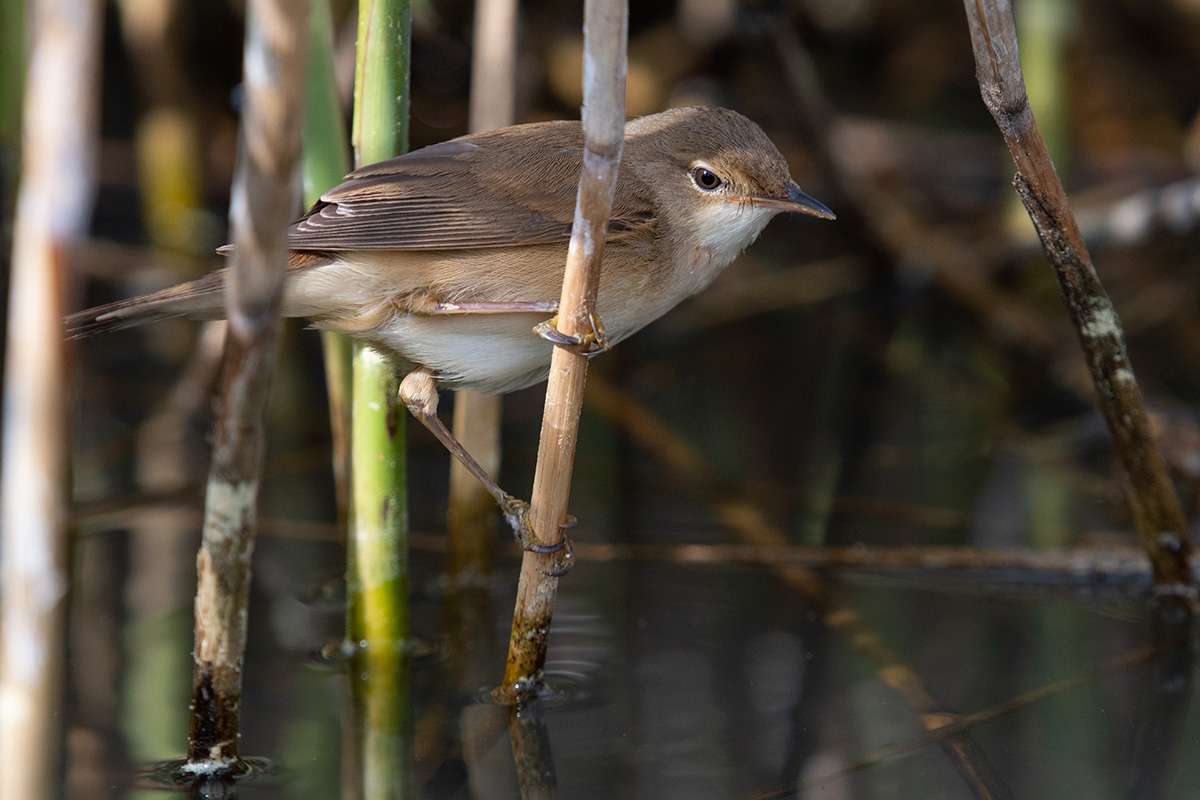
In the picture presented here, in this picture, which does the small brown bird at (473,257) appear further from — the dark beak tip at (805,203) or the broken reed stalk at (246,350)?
the broken reed stalk at (246,350)

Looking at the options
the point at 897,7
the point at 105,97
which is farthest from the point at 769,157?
the point at 105,97

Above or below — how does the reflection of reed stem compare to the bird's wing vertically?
below

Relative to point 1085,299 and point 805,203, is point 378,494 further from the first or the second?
point 1085,299

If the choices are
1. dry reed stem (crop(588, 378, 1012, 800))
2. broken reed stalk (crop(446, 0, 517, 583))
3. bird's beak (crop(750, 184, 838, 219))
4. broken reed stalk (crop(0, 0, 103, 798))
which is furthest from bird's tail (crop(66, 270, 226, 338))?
dry reed stem (crop(588, 378, 1012, 800))

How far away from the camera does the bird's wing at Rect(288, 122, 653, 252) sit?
275 cm

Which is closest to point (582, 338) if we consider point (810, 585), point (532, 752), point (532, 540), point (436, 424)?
point (532, 540)

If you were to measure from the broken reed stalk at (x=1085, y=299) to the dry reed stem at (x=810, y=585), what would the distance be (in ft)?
2.49

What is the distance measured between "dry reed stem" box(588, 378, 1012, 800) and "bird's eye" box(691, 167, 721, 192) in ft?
3.99

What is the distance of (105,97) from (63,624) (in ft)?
15.8

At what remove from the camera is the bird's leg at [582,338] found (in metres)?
2.42

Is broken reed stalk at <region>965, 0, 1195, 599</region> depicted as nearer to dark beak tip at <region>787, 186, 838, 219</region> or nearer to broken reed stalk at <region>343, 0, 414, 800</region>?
dark beak tip at <region>787, 186, 838, 219</region>

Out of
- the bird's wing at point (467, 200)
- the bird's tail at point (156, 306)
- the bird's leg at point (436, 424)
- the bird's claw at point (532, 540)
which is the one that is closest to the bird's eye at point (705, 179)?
the bird's wing at point (467, 200)

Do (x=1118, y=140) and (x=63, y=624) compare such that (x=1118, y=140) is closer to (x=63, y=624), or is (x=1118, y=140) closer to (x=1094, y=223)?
(x=1094, y=223)

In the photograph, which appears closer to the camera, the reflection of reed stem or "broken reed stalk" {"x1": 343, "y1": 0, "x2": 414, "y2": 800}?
the reflection of reed stem
